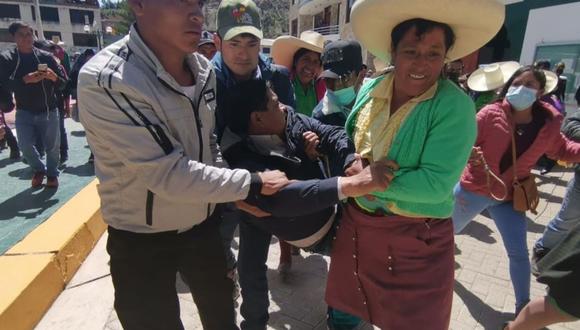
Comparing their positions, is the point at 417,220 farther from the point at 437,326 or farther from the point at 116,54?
the point at 116,54

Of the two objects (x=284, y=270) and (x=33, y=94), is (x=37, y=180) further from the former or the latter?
(x=284, y=270)

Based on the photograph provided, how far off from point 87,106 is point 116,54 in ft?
0.73

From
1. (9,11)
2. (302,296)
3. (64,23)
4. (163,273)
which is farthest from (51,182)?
(9,11)

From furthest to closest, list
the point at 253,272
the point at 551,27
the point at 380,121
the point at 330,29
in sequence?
the point at 330,29 → the point at 551,27 → the point at 253,272 → the point at 380,121

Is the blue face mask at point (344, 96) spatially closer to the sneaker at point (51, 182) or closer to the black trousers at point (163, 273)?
the black trousers at point (163, 273)

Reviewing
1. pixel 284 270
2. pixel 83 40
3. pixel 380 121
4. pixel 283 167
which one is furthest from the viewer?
pixel 83 40

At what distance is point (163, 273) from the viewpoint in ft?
5.22

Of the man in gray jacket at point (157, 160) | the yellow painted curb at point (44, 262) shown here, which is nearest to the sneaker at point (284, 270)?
the man in gray jacket at point (157, 160)

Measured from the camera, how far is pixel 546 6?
864 centimetres

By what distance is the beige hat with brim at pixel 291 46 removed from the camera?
3.49 meters

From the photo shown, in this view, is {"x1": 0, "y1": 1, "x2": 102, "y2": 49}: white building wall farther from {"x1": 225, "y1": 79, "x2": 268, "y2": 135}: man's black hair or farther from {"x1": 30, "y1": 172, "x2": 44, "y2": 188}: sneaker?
{"x1": 225, "y1": 79, "x2": 268, "y2": 135}: man's black hair

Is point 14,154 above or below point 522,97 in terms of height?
below

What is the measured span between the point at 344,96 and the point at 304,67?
1.32 metres

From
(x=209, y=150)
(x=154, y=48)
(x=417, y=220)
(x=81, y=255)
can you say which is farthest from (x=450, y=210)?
(x=81, y=255)
